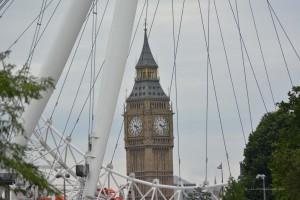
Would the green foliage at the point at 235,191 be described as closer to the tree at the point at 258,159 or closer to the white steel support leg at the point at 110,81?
the tree at the point at 258,159

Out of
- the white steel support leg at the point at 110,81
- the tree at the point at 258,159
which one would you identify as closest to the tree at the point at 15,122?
the white steel support leg at the point at 110,81

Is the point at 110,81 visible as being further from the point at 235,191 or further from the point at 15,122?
the point at 235,191

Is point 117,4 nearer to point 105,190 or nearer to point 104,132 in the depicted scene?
point 104,132

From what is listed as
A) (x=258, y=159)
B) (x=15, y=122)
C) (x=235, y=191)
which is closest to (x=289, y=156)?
(x=235, y=191)

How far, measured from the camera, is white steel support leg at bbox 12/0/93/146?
5525 cm

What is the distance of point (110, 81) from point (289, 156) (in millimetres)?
26762

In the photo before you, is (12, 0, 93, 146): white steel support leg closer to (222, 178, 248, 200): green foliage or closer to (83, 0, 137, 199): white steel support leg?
(83, 0, 137, 199): white steel support leg

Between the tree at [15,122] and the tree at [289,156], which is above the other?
the tree at [289,156]

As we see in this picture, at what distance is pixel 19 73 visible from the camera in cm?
3444

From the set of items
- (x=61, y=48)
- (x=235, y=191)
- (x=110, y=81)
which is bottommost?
(x=110, y=81)

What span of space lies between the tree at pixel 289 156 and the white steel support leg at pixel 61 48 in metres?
Answer: 23.2

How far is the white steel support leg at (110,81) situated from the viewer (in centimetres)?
5438

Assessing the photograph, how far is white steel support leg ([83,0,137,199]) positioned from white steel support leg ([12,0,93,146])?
4.43 ft

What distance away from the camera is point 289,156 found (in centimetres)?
7938
